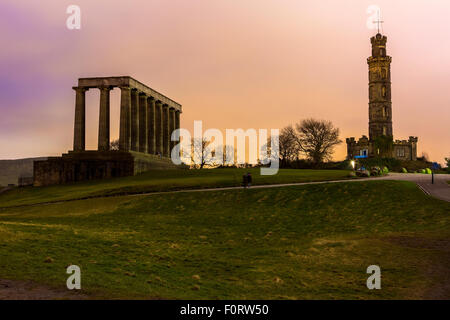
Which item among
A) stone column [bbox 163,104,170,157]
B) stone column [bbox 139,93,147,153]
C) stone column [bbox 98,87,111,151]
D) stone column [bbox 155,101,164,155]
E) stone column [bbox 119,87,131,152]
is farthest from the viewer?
stone column [bbox 163,104,170,157]

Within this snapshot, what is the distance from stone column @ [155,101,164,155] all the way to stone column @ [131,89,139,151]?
1129 cm

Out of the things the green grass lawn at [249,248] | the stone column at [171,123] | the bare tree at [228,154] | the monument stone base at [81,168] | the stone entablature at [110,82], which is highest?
the stone entablature at [110,82]

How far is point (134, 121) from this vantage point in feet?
222

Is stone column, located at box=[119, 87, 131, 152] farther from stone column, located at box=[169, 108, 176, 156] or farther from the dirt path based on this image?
the dirt path

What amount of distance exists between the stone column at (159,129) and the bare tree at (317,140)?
36.8 meters

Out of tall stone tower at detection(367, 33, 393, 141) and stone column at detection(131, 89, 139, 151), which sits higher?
tall stone tower at detection(367, 33, 393, 141)

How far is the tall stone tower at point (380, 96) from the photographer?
12762cm

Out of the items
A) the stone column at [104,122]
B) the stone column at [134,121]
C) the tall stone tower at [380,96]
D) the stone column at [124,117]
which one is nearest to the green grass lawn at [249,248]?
the stone column at [124,117]

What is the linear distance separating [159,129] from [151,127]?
14.4 feet

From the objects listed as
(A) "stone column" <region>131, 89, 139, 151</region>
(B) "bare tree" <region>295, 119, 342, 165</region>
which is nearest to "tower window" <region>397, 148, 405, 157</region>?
(B) "bare tree" <region>295, 119, 342, 165</region>

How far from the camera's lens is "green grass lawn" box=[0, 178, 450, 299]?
10.3 meters

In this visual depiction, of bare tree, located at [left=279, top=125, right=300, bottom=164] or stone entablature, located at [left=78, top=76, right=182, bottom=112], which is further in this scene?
bare tree, located at [left=279, top=125, right=300, bottom=164]

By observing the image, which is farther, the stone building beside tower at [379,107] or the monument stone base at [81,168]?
the stone building beside tower at [379,107]

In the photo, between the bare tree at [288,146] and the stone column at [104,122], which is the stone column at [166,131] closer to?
the stone column at [104,122]
